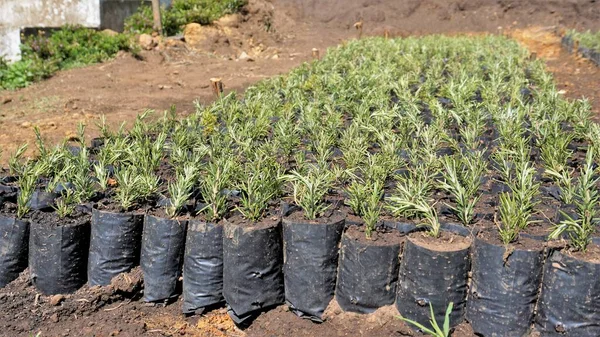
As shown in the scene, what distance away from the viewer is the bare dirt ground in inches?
131

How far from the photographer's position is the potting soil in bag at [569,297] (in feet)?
9.37

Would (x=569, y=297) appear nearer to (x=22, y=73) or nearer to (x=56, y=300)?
(x=56, y=300)

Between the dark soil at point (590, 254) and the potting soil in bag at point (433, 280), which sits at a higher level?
the dark soil at point (590, 254)

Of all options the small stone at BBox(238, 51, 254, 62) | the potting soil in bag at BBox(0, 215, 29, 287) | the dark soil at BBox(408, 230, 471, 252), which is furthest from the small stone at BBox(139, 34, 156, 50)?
the dark soil at BBox(408, 230, 471, 252)

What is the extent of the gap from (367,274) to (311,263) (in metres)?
0.30

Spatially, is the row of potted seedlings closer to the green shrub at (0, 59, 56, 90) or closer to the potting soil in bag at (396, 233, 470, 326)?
the potting soil in bag at (396, 233, 470, 326)

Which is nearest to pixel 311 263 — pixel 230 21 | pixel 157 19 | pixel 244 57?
pixel 244 57

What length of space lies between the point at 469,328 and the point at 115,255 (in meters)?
1.95

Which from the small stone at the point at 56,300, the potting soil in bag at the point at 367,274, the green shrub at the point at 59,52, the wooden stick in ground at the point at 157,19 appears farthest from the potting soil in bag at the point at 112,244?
the wooden stick in ground at the point at 157,19

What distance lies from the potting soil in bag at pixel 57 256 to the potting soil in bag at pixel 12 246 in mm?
83

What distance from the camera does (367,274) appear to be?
10.4 ft

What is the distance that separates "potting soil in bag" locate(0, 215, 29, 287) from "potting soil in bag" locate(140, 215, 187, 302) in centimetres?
71

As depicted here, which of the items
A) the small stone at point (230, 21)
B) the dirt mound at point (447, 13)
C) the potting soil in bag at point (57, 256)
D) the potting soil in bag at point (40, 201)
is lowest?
the potting soil in bag at point (57, 256)

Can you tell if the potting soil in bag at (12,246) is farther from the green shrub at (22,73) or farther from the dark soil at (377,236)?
the green shrub at (22,73)
